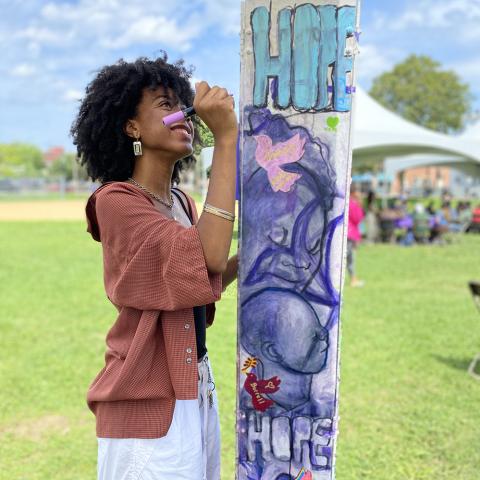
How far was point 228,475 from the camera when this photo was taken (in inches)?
122

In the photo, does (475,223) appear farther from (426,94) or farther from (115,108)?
(426,94)

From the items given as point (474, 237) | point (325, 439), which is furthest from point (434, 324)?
point (474, 237)

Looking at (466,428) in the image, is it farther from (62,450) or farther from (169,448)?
(169,448)

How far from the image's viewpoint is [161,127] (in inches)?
57.0

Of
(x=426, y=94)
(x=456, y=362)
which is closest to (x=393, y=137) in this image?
(x=456, y=362)

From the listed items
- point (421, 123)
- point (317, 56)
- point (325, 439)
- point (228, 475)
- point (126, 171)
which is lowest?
point (228, 475)

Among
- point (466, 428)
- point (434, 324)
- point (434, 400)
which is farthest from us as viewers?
point (434, 324)

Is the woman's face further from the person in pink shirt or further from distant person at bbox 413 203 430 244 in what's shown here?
distant person at bbox 413 203 430 244

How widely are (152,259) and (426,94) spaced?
37.4m

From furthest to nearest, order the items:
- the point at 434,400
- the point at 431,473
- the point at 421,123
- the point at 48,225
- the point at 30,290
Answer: the point at 421,123, the point at 48,225, the point at 30,290, the point at 434,400, the point at 431,473

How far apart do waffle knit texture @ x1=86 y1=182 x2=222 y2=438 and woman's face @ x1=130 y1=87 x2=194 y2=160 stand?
134mm

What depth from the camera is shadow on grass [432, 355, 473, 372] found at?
466cm

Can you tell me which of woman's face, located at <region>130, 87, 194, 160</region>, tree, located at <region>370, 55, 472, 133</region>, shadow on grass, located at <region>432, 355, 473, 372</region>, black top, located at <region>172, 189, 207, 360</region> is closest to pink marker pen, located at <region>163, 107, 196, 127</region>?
woman's face, located at <region>130, 87, 194, 160</region>

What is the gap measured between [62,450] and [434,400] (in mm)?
2511
